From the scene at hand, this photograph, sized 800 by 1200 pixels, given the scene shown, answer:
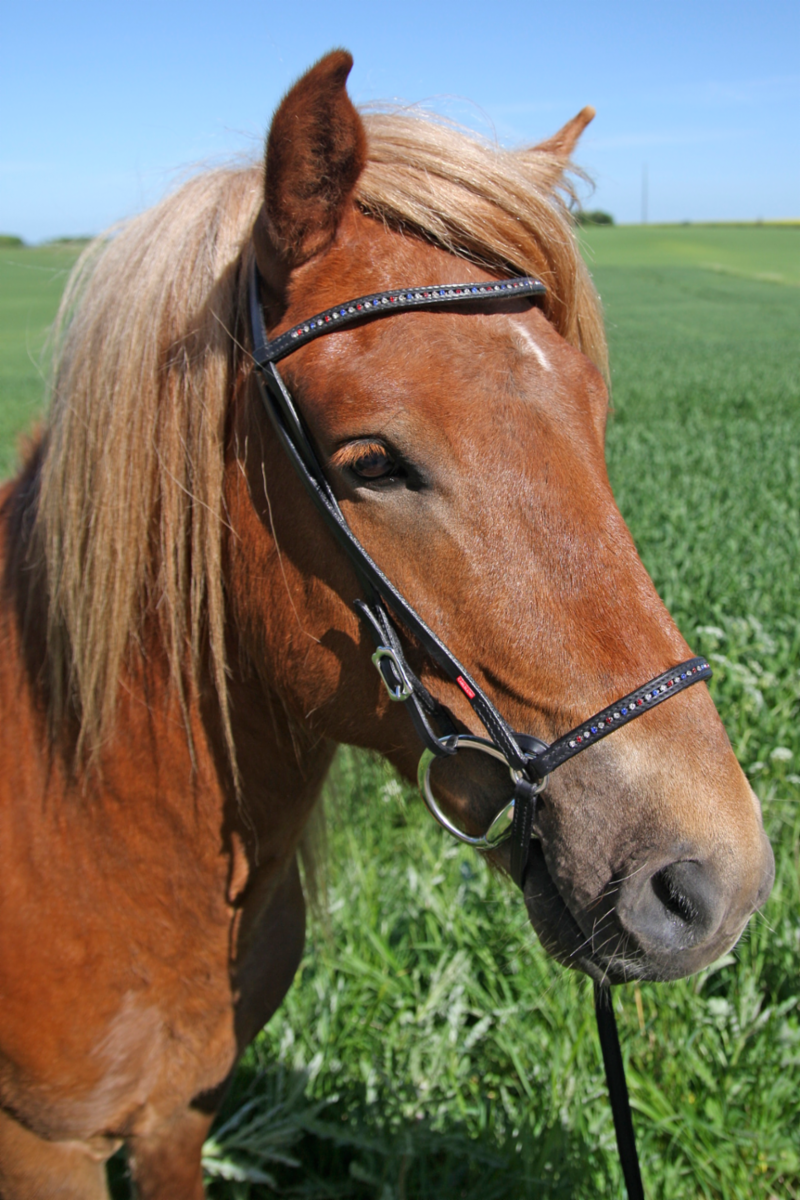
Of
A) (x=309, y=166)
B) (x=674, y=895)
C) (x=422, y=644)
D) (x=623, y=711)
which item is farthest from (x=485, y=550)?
(x=309, y=166)

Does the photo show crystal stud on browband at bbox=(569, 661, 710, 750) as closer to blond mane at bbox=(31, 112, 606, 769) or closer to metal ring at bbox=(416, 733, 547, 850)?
metal ring at bbox=(416, 733, 547, 850)

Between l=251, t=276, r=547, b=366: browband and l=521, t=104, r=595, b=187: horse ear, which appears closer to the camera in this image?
l=251, t=276, r=547, b=366: browband

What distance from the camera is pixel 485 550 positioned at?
4.30ft

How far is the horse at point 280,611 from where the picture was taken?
129 centimetres

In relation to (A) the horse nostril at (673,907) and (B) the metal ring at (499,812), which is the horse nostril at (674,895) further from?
(B) the metal ring at (499,812)

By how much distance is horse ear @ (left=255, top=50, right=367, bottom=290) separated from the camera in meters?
1.29

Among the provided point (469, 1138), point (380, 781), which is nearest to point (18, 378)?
point (380, 781)

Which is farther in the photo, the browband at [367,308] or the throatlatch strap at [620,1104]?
the throatlatch strap at [620,1104]

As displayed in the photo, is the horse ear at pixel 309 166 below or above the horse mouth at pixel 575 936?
above

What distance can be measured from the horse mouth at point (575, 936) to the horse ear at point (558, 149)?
1.41 meters

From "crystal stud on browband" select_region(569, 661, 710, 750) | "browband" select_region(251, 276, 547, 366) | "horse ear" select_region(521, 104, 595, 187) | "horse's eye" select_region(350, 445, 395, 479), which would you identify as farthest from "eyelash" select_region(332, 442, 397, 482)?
"horse ear" select_region(521, 104, 595, 187)

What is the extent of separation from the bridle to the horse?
2 cm

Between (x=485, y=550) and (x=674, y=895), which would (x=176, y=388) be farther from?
(x=674, y=895)

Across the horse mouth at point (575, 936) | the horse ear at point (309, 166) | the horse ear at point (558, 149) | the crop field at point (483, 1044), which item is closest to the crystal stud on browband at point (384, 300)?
the horse ear at point (309, 166)
